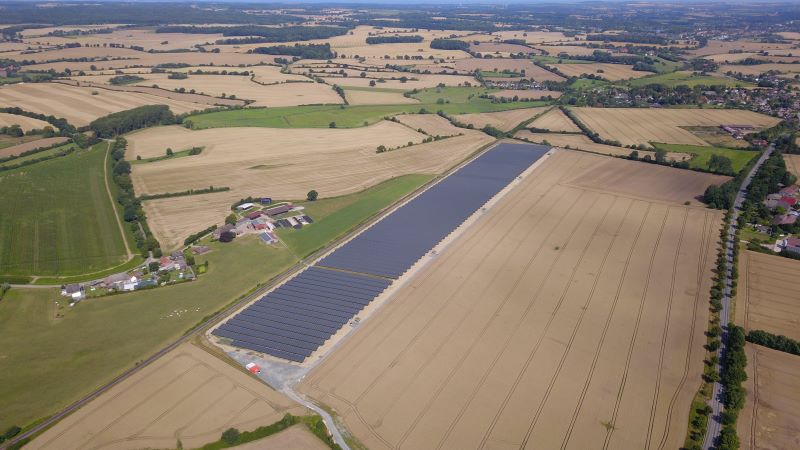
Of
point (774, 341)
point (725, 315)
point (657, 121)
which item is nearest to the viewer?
point (774, 341)

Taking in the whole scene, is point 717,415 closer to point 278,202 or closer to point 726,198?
point 726,198

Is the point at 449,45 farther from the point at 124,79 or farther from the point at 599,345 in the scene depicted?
the point at 599,345

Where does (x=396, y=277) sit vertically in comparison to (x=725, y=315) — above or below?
above

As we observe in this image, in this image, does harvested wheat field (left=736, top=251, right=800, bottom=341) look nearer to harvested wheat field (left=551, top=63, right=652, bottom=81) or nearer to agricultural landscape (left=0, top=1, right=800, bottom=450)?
agricultural landscape (left=0, top=1, right=800, bottom=450)

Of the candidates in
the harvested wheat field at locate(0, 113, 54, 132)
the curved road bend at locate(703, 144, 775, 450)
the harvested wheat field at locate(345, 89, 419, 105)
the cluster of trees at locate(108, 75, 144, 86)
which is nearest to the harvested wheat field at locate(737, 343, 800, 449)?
the curved road bend at locate(703, 144, 775, 450)

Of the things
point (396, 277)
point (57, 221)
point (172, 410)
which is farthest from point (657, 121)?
point (57, 221)

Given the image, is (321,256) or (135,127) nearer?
(321,256)

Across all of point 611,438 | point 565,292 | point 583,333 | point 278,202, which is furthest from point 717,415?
point 278,202
